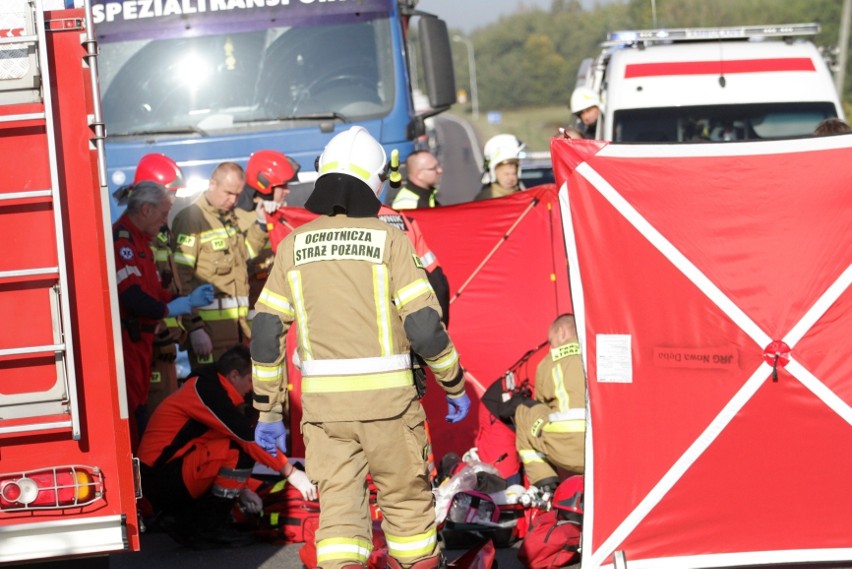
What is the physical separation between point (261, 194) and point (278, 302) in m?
3.77

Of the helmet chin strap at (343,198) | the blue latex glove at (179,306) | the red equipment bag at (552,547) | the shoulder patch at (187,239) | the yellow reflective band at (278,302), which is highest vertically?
the helmet chin strap at (343,198)

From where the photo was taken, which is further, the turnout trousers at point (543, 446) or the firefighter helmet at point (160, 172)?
the firefighter helmet at point (160, 172)

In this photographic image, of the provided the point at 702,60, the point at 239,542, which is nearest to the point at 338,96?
the point at 702,60

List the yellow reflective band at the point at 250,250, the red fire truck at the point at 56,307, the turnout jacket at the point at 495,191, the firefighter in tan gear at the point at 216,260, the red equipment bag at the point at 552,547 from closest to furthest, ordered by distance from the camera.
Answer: the red fire truck at the point at 56,307 → the red equipment bag at the point at 552,547 → the firefighter in tan gear at the point at 216,260 → the yellow reflective band at the point at 250,250 → the turnout jacket at the point at 495,191

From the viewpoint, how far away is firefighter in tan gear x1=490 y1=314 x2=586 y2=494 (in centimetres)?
632

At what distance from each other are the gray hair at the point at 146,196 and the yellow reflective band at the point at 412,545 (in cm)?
316

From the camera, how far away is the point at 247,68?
9.43 meters

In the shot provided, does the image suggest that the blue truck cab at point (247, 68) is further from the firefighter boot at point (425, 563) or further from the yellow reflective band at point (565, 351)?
the firefighter boot at point (425, 563)

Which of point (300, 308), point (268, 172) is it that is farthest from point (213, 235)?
point (300, 308)

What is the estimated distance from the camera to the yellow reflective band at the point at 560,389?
636 cm

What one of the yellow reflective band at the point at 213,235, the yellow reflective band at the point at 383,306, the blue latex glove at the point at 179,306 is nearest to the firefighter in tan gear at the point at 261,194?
the yellow reflective band at the point at 213,235

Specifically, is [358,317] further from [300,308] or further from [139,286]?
[139,286]

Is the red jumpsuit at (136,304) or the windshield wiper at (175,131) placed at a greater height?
the windshield wiper at (175,131)

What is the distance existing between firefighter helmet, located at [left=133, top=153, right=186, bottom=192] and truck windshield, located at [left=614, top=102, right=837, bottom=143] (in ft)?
12.8
